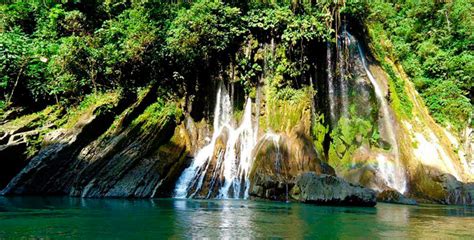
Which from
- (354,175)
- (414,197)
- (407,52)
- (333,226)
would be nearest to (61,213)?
(333,226)

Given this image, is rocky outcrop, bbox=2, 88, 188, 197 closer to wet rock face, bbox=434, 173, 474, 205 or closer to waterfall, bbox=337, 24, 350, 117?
waterfall, bbox=337, 24, 350, 117

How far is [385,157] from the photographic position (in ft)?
58.9

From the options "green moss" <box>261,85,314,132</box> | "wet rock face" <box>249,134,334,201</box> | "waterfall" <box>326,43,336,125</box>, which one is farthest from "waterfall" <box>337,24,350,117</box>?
"wet rock face" <box>249,134,334,201</box>

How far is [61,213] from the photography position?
9.01 metres

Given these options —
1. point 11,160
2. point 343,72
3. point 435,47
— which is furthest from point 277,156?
point 435,47

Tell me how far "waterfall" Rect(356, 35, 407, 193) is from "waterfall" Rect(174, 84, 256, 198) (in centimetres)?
572

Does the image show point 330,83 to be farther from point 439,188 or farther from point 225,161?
point 225,161

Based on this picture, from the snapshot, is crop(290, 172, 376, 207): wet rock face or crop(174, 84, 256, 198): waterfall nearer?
crop(290, 172, 376, 207): wet rock face

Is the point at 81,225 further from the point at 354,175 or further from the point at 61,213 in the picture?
the point at 354,175

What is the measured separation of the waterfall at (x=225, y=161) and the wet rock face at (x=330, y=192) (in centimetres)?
257

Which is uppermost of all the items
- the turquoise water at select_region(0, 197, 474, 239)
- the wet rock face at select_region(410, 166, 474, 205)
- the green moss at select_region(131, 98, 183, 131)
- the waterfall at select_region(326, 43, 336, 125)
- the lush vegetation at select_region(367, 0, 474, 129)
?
the lush vegetation at select_region(367, 0, 474, 129)

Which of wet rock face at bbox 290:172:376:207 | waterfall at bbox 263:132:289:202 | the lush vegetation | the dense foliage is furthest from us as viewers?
the lush vegetation

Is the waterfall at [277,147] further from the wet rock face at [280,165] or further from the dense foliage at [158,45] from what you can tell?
the dense foliage at [158,45]

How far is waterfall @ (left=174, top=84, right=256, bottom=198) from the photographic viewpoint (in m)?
15.3
